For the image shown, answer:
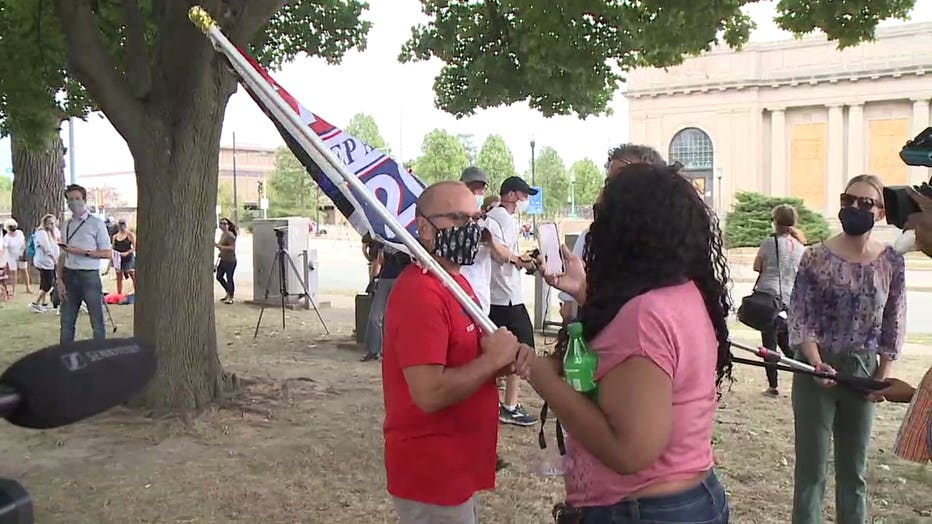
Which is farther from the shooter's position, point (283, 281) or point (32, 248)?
point (32, 248)

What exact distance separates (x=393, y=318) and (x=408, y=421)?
334 mm

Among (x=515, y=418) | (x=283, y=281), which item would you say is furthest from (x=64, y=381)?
(x=283, y=281)

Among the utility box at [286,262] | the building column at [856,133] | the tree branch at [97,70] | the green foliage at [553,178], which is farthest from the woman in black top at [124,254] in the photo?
the green foliage at [553,178]

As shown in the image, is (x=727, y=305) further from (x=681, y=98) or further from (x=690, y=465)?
(x=681, y=98)

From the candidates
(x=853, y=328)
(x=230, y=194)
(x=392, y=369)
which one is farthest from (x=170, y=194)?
(x=230, y=194)

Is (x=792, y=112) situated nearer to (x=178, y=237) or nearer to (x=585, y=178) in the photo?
(x=178, y=237)

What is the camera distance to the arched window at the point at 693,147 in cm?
4728

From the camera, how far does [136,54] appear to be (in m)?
6.84

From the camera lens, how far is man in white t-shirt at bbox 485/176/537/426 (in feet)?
20.7

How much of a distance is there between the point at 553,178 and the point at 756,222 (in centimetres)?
4721

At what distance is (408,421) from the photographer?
258 centimetres

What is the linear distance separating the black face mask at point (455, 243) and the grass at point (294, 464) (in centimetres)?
237

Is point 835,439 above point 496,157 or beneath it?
beneath

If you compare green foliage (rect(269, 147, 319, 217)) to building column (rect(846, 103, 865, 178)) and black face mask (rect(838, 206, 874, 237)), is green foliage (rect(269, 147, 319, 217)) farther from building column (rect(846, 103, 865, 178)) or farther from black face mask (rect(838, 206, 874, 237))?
black face mask (rect(838, 206, 874, 237))
